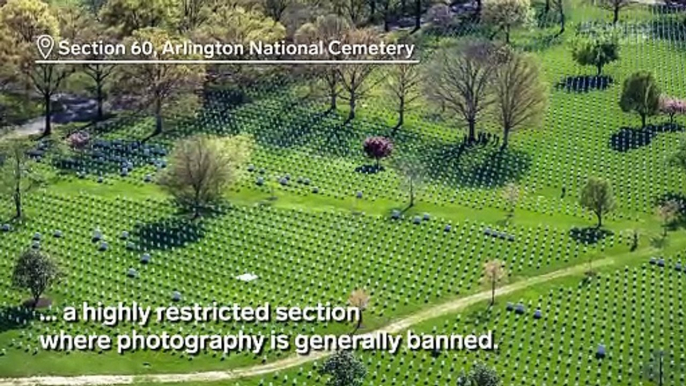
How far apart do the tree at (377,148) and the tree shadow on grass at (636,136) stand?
30.1m

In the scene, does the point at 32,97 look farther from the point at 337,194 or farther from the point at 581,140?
the point at 581,140

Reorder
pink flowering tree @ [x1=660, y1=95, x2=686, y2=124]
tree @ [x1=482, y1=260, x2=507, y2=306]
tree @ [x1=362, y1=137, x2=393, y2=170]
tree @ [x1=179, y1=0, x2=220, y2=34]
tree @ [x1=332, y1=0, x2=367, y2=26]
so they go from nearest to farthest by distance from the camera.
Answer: tree @ [x1=482, y1=260, x2=507, y2=306]
tree @ [x1=362, y1=137, x2=393, y2=170]
pink flowering tree @ [x1=660, y1=95, x2=686, y2=124]
tree @ [x1=179, y1=0, x2=220, y2=34]
tree @ [x1=332, y1=0, x2=367, y2=26]

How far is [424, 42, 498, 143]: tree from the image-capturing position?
151375 mm

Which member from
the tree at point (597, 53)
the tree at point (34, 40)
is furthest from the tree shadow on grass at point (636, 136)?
the tree at point (34, 40)

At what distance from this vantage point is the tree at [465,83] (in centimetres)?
15138

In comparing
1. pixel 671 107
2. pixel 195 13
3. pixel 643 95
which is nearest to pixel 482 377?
pixel 643 95

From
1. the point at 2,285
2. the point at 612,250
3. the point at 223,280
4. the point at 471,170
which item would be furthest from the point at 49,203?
the point at 612,250

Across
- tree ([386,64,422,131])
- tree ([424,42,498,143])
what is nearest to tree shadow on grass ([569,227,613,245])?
tree ([424,42,498,143])

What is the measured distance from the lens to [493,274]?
114375 millimetres

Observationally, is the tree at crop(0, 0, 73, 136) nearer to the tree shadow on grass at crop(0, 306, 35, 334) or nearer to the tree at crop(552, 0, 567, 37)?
the tree shadow on grass at crop(0, 306, 35, 334)

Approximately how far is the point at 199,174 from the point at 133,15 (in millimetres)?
44729

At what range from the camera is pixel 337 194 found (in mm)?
135875

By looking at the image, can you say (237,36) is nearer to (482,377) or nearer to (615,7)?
(615,7)

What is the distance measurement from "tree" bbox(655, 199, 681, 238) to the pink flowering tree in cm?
2848
